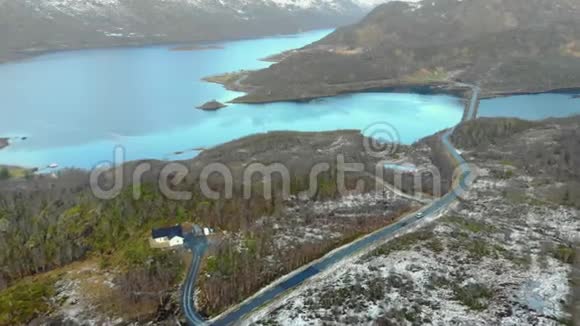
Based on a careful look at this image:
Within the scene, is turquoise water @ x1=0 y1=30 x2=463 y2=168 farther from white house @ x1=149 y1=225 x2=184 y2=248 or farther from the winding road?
white house @ x1=149 y1=225 x2=184 y2=248

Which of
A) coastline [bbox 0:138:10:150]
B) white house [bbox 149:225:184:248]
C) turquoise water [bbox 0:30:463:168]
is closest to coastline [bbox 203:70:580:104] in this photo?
turquoise water [bbox 0:30:463:168]

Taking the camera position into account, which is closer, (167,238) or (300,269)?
(300,269)

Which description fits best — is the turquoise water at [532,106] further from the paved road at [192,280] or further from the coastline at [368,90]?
the paved road at [192,280]

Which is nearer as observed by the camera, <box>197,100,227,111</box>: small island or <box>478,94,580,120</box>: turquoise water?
<box>478,94,580,120</box>: turquoise water

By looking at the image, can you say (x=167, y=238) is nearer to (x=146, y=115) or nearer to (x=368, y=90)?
(x=146, y=115)

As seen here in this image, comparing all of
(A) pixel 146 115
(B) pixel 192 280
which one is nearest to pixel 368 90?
(A) pixel 146 115

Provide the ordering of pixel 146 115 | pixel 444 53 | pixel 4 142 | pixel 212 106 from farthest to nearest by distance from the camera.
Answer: pixel 444 53, pixel 212 106, pixel 146 115, pixel 4 142
